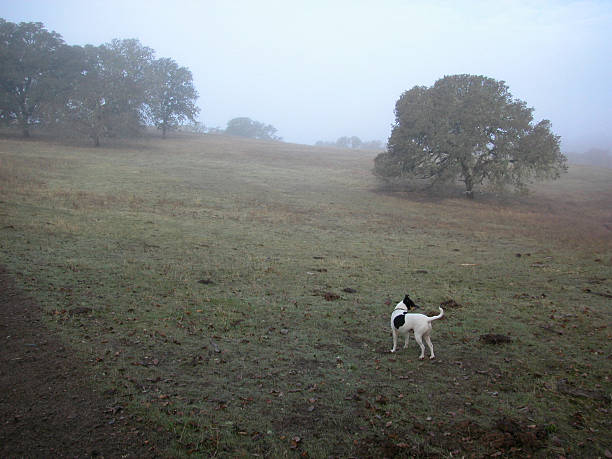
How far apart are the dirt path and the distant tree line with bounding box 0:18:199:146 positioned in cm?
5260

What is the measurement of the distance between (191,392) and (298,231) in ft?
56.7

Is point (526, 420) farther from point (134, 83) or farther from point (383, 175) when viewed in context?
point (134, 83)

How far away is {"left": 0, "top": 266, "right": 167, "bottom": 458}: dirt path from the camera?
582cm

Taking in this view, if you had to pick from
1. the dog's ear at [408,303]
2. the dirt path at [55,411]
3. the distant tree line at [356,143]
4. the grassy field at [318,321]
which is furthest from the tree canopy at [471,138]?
the distant tree line at [356,143]

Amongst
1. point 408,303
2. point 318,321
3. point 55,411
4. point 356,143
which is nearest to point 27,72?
point 318,321

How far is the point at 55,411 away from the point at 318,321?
238 inches

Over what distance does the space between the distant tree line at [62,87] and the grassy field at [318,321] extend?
28731mm

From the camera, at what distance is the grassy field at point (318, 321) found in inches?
258

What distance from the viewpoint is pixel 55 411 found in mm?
6488

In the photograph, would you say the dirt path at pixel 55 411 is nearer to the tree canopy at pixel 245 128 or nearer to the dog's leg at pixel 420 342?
the dog's leg at pixel 420 342

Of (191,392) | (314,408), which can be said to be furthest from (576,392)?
(191,392)

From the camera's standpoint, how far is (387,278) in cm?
1560

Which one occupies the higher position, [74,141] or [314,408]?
[74,141]

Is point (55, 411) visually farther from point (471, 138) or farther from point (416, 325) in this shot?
point (471, 138)
